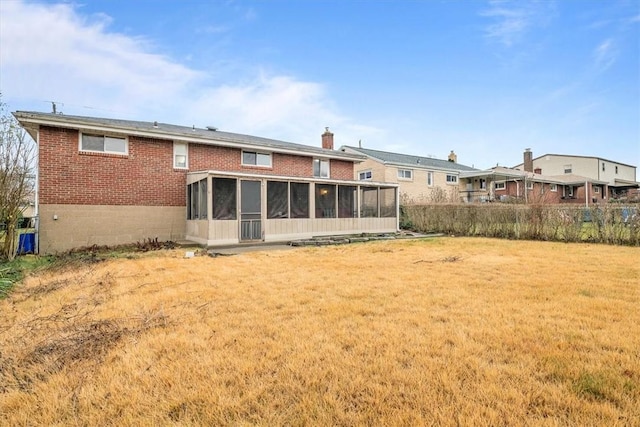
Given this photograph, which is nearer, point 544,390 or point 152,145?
point 544,390

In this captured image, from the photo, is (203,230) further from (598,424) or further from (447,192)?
(447,192)

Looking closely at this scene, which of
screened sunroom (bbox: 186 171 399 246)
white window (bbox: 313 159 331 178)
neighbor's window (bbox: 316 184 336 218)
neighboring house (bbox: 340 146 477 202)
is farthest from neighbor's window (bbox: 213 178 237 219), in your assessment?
neighboring house (bbox: 340 146 477 202)

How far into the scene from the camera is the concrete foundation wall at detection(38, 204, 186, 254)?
11531 mm

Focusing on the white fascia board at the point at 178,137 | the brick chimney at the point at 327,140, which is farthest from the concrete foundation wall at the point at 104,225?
the brick chimney at the point at 327,140

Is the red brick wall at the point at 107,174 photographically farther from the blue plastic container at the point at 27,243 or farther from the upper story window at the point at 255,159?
the upper story window at the point at 255,159

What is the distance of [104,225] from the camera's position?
1250 centimetres

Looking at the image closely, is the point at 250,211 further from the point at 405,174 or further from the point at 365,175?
the point at 405,174

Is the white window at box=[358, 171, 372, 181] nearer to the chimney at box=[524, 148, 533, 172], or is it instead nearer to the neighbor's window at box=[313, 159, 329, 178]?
the neighbor's window at box=[313, 159, 329, 178]

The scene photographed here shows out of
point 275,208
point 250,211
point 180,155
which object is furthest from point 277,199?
point 180,155

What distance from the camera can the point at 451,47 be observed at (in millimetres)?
15305

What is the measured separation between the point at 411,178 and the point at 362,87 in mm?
10812

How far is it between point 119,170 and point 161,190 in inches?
64.8

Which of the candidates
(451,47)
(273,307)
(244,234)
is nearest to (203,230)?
(244,234)

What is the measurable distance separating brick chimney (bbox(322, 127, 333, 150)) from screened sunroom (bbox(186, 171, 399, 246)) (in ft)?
21.8
